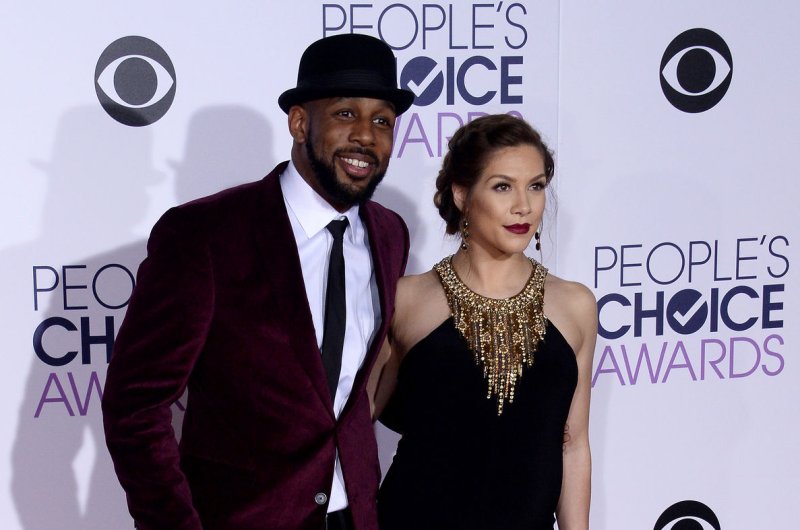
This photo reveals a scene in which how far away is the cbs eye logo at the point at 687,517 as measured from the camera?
313cm

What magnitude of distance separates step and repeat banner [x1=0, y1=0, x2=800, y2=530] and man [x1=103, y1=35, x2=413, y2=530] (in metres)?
0.79

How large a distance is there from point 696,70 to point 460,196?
1230 millimetres

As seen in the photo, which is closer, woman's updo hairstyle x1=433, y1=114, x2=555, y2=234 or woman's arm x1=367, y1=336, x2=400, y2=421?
woman's updo hairstyle x1=433, y1=114, x2=555, y2=234

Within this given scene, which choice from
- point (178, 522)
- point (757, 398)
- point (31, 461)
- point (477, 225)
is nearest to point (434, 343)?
point (477, 225)

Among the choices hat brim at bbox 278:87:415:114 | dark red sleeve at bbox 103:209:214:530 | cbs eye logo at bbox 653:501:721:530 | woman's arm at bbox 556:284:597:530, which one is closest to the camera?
dark red sleeve at bbox 103:209:214:530

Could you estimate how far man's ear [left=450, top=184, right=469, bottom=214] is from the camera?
83.9 inches

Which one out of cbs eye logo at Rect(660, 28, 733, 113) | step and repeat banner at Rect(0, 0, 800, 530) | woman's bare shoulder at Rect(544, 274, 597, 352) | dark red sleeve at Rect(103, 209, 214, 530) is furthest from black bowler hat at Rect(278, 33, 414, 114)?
cbs eye logo at Rect(660, 28, 733, 113)

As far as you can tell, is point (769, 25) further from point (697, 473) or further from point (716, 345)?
point (697, 473)

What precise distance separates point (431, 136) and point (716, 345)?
1.12 meters

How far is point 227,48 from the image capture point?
8.70ft

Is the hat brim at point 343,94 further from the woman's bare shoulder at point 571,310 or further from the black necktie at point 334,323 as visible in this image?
the woman's bare shoulder at point 571,310

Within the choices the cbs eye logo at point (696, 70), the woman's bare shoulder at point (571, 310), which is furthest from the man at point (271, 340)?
the cbs eye logo at point (696, 70)

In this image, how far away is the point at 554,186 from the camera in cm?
290

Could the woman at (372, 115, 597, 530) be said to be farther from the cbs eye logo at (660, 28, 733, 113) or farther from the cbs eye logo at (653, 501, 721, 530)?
the cbs eye logo at (653, 501, 721, 530)
